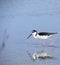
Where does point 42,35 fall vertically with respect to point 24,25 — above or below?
below

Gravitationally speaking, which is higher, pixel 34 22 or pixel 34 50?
pixel 34 22

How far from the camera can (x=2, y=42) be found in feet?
20.7

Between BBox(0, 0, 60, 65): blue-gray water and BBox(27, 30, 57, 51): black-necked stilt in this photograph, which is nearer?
BBox(0, 0, 60, 65): blue-gray water

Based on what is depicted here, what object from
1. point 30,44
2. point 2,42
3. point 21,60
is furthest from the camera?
point 2,42

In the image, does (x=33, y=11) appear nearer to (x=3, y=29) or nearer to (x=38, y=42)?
(x=3, y=29)

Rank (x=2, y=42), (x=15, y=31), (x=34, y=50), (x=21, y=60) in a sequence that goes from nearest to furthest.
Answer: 1. (x=21, y=60)
2. (x=34, y=50)
3. (x=2, y=42)
4. (x=15, y=31)

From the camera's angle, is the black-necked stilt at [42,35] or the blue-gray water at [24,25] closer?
the blue-gray water at [24,25]

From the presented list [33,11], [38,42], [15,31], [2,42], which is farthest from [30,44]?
[33,11]

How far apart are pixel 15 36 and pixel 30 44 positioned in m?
0.82

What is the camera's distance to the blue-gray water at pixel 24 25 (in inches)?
202

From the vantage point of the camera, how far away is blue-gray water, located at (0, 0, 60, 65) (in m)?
5.13

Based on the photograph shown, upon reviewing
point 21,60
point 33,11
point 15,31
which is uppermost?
point 33,11

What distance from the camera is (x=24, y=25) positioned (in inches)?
288

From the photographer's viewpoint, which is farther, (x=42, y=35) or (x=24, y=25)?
(x=24, y=25)
